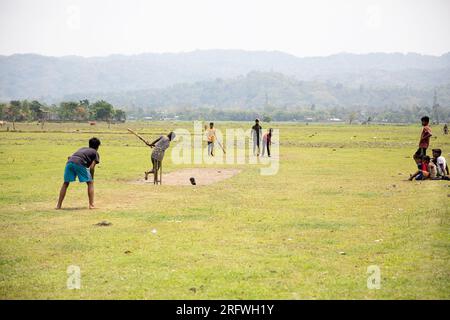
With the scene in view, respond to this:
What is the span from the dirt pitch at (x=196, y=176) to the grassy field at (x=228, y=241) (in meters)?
1.39

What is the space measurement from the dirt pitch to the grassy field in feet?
4.57

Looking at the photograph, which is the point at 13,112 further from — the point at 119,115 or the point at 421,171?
the point at 421,171

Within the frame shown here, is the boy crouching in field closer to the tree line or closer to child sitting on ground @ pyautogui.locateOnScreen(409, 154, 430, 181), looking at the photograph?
child sitting on ground @ pyautogui.locateOnScreen(409, 154, 430, 181)

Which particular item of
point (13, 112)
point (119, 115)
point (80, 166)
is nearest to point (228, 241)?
point (80, 166)

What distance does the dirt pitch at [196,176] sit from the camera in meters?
21.3

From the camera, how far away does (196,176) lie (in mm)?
23562

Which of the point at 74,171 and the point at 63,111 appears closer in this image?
the point at 74,171

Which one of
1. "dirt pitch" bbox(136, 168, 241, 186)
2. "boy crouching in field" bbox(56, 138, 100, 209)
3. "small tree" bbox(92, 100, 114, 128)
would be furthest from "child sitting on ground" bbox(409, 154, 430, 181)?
"small tree" bbox(92, 100, 114, 128)

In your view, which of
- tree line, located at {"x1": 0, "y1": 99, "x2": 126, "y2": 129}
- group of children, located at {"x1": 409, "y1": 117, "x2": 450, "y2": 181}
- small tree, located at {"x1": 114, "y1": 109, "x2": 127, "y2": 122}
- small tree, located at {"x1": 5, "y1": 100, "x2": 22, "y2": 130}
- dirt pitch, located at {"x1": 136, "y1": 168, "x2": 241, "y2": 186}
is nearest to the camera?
group of children, located at {"x1": 409, "y1": 117, "x2": 450, "y2": 181}

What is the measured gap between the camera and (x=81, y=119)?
162m

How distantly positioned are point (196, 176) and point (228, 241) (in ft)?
41.8

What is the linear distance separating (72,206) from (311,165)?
17.0 meters

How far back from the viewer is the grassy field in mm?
8016
